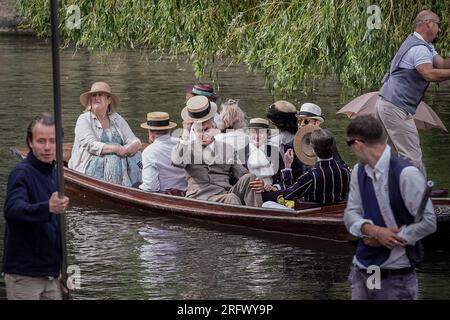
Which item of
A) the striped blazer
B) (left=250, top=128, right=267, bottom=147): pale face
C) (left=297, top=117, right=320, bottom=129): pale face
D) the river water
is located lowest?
the river water

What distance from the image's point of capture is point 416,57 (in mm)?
9469

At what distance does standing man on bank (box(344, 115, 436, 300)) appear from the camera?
18.1 ft

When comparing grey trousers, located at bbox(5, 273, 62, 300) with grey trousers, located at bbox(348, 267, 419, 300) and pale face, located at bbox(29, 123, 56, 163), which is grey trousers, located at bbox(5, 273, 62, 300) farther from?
grey trousers, located at bbox(348, 267, 419, 300)

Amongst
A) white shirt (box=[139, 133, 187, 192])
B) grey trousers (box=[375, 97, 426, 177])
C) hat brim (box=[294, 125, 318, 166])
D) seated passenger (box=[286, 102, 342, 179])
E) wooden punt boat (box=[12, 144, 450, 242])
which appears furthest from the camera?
white shirt (box=[139, 133, 187, 192])

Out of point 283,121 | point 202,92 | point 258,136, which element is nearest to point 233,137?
point 258,136

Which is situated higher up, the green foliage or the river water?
the green foliage

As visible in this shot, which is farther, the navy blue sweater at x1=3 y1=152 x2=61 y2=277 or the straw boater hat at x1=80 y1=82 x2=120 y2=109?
the straw boater hat at x1=80 y1=82 x2=120 y2=109

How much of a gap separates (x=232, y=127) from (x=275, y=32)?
3.57m

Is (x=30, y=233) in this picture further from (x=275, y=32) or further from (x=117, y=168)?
(x=275, y=32)

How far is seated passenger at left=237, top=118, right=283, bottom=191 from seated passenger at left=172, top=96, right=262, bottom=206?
109mm

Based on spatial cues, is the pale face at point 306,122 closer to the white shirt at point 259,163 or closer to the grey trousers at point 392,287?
the white shirt at point 259,163

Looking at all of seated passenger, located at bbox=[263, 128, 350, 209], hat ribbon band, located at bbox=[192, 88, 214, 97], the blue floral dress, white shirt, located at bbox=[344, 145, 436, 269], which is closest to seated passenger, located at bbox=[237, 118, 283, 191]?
seated passenger, located at bbox=[263, 128, 350, 209]
